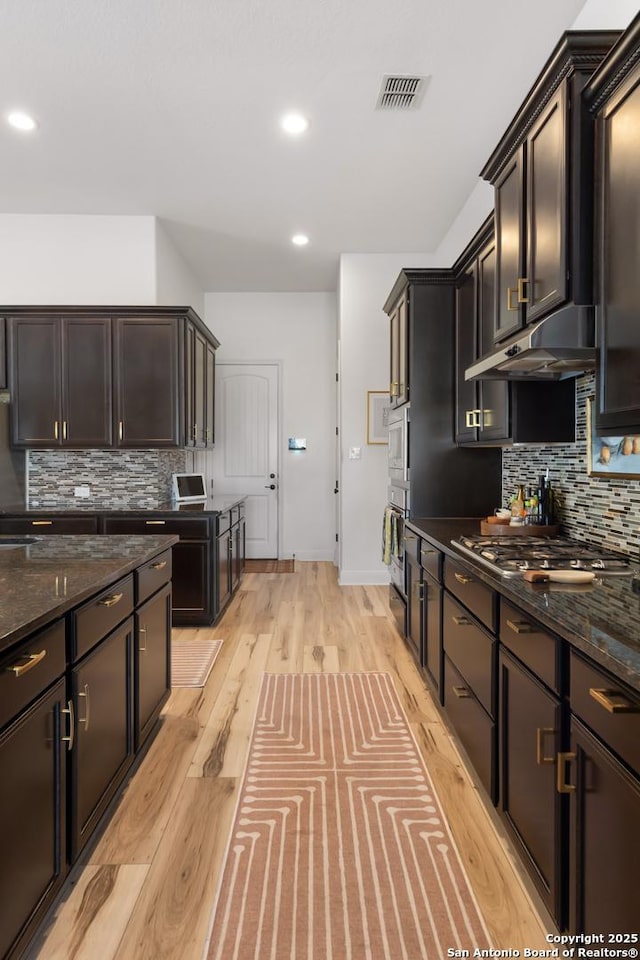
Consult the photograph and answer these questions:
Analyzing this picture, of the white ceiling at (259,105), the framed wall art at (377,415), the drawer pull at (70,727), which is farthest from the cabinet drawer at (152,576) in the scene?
the framed wall art at (377,415)

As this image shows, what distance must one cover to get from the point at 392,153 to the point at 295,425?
3.58m

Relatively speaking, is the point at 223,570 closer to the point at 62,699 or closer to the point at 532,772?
the point at 62,699

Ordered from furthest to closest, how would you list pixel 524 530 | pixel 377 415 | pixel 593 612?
pixel 377 415 < pixel 524 530 < pixel 593 612

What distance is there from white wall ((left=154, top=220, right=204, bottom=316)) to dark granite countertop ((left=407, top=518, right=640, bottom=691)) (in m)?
4.02

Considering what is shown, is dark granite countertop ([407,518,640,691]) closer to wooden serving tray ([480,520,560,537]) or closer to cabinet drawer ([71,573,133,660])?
wooden serving tray ([480,520,560,537])

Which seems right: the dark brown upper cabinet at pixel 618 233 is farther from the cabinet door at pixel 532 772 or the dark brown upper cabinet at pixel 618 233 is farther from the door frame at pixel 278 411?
the door frame at pixel 278 411

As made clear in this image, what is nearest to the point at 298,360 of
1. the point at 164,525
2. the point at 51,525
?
the point at 164,525

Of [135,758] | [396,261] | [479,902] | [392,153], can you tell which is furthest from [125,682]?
[396,261]

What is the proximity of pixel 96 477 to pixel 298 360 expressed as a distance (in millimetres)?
3009

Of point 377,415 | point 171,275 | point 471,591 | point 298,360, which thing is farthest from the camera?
point 298,360

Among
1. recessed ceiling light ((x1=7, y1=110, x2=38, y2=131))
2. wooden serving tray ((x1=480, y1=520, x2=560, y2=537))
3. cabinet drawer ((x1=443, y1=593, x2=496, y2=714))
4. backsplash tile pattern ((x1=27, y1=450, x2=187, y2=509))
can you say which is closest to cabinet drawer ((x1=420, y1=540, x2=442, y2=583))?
cabinet drawer ((x1=443, y1=593, x2=496, y2=714))

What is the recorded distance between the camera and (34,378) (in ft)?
14.9

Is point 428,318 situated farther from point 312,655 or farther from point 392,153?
point 312,655

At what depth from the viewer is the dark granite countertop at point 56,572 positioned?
1385 mm
